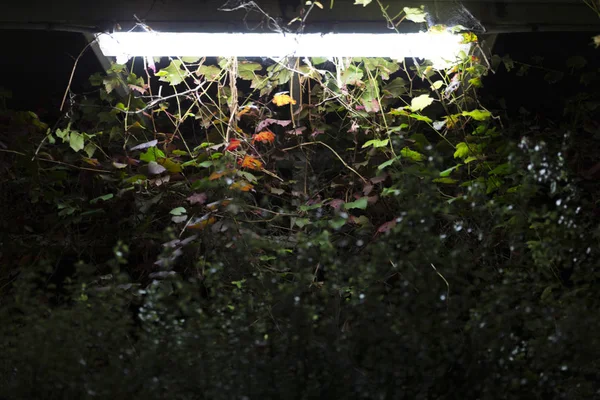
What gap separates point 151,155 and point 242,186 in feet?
1.43

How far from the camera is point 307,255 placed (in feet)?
5.72

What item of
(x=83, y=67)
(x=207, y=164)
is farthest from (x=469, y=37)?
(x=83, y=67)

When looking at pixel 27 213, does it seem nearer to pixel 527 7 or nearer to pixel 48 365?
pixel 48 365

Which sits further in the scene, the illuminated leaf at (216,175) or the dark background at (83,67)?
the dark background at (83,67)

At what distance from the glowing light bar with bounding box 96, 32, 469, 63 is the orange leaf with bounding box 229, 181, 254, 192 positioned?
515 millimetres

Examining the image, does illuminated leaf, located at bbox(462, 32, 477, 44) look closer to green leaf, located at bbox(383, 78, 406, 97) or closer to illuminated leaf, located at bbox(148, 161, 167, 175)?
green leaf, located at bbox(383, 78, 406, 97)

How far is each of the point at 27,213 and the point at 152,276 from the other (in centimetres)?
83

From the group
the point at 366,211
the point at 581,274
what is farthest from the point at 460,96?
the point at 581,274

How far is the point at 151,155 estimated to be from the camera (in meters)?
2.61

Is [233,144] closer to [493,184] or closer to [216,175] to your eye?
[216,175]

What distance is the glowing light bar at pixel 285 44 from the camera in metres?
2.49

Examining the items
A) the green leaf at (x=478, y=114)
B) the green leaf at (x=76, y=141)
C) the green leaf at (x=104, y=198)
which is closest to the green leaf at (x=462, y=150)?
the green leaf at (x=478, y=114)

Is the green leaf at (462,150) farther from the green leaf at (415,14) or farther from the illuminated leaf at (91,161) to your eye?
the illuminated leaf at (91,161)

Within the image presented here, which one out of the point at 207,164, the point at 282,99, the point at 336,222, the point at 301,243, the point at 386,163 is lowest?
the point at 301,243
